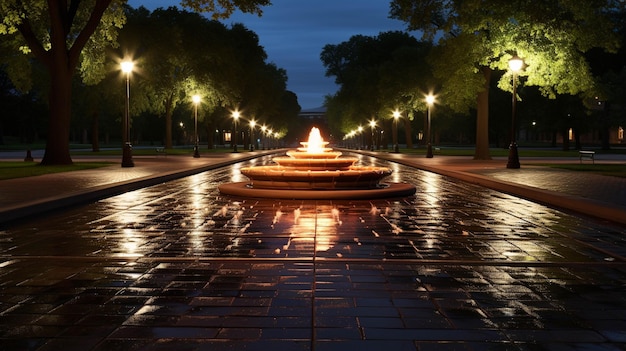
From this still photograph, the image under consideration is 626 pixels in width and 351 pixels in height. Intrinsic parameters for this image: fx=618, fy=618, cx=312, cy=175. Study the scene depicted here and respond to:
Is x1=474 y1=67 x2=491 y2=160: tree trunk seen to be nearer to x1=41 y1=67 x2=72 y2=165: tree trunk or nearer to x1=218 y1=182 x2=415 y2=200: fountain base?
x1=218 y1=182 x2=415 y2=200: fountain base

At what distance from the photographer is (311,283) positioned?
6.59 meters

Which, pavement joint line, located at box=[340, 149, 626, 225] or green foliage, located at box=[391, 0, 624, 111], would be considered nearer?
pavement joint line, located at box=[340, 149, 626, 225]

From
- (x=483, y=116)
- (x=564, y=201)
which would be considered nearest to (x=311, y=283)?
(x=564, y=201)

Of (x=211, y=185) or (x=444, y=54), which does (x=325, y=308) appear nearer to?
(x=211, y=185)

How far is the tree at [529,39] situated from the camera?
2967 cm

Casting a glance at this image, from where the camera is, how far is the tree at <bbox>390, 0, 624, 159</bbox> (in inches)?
1168

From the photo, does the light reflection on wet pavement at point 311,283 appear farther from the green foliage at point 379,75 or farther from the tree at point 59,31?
the green foliage at point 379,75

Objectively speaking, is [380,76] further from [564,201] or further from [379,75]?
[564,201]

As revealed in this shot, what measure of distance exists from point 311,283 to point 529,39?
2804cm

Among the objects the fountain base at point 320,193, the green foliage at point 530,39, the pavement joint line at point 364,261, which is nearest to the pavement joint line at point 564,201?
the fountain base at point 320,193

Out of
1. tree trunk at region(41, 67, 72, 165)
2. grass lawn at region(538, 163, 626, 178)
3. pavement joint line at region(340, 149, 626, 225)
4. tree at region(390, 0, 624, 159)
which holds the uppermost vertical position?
tree at region(390, 0, 624, 159)

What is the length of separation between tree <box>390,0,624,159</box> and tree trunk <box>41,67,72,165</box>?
1959cm

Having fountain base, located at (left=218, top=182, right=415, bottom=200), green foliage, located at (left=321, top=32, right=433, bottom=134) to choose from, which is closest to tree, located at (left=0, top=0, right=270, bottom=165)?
fountain base, located at (left=218, top=182, right=415, bottom=200)

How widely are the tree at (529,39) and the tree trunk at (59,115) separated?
19.6 m
